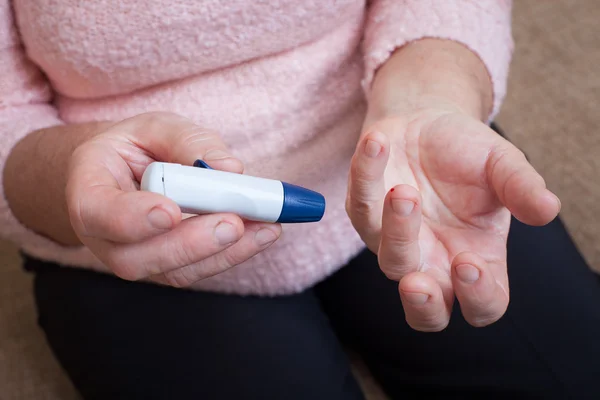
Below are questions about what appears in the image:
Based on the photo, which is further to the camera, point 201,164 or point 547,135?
point 547,135

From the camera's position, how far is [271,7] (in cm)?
45

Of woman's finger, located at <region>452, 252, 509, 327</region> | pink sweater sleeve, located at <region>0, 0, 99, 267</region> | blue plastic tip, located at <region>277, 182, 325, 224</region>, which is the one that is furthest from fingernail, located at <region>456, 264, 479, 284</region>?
pink sweater sleeve, located at <region>0, 0, 99, 267</region>

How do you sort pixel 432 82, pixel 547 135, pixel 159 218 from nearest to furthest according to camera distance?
pixel 159 218
pixel 432 82
pixel 547 135

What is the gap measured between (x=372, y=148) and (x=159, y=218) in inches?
5.1

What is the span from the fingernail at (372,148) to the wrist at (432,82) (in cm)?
11

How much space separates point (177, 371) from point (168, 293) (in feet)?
0.25

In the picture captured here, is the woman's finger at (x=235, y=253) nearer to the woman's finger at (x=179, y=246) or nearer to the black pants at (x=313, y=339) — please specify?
the woman's finger at (x=179, y=246)

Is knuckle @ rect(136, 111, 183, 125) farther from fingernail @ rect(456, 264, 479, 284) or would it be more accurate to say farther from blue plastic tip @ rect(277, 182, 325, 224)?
fingernail @ rect(456, 264, 479, 284)

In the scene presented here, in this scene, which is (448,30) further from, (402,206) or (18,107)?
(18,107)

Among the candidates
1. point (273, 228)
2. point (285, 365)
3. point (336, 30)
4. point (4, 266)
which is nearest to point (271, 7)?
point (336, 30)

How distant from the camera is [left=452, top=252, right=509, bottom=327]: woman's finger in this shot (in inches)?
13.1

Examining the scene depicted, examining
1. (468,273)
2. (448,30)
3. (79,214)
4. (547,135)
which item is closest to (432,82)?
(448,30)

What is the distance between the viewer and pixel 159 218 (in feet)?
1.00

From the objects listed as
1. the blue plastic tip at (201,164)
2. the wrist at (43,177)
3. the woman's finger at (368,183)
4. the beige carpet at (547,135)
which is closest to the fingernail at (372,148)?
the woman's finger at (368,183)
